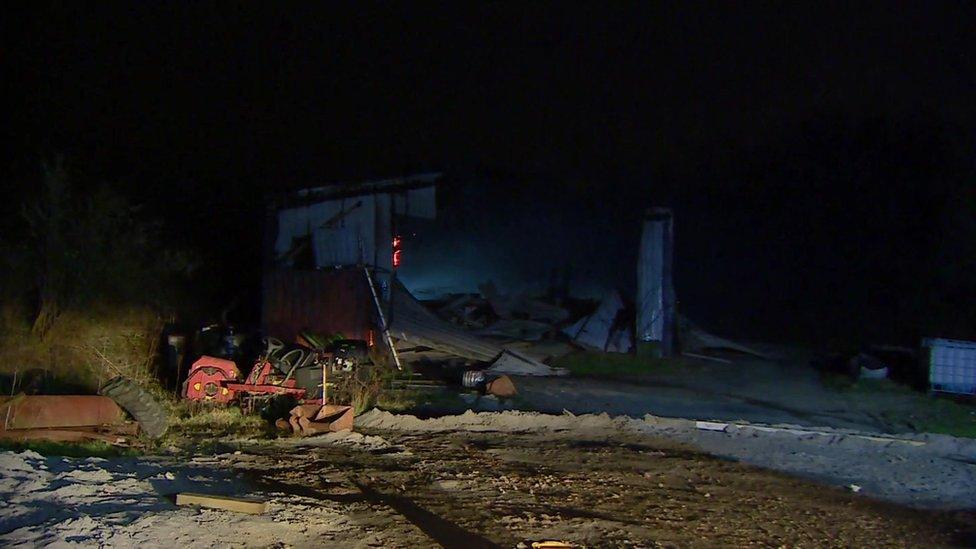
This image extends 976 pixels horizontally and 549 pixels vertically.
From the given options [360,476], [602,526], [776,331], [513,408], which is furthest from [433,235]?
[602,526]

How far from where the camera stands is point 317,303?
1939 centimetres

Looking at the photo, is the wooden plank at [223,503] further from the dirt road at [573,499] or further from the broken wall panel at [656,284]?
the broken wall panel at [656,284]

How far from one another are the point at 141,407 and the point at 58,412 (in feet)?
2.97

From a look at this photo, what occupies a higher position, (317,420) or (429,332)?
(429,332)

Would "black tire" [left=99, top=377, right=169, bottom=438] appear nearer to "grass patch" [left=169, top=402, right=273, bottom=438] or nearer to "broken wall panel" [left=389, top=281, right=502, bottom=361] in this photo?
"grass patch" [left=169, top=402, right=273, bottom=438]

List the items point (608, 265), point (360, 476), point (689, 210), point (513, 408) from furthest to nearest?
1. point (689, 210)
2. point (608, 265)
3. point (513, 408)
4. point (360, 476)

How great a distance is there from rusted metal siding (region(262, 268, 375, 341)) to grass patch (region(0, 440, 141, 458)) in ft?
31.5

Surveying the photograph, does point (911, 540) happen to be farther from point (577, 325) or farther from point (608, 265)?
point (608, 265)

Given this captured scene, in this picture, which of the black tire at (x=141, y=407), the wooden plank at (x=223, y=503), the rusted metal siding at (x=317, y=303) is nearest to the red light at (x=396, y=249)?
the rusted metal siding at (x=317, y=303)

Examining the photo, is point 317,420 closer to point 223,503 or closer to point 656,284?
point 223,503

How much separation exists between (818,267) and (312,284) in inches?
910

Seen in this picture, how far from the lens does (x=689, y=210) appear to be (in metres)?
37.4

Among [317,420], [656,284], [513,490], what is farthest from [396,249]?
[513,490]

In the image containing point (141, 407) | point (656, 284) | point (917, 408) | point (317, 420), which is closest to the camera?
point (141, 407)
